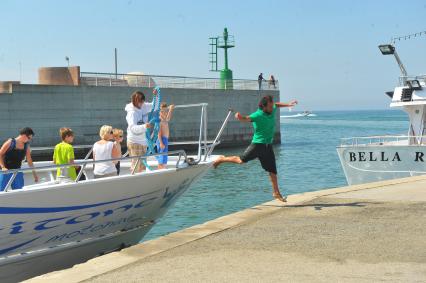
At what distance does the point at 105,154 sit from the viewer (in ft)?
29.2

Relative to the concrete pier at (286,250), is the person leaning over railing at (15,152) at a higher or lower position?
higher

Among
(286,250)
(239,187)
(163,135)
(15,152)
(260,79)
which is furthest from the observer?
(260,79)

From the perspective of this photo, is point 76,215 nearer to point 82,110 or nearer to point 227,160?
point 227,160

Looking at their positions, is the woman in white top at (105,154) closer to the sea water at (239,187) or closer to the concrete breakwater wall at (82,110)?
the sea water at (239,187)

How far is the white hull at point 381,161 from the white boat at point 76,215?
28.9 ft

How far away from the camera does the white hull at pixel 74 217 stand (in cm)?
764

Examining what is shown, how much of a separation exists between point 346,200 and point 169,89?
30.5 meters

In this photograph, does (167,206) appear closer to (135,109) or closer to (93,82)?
(135,109)

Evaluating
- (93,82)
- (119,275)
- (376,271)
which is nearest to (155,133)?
(119,275)

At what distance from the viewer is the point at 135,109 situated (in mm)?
9312

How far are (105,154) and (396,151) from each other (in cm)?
1066

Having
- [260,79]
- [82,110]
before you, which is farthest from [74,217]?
[260,79]

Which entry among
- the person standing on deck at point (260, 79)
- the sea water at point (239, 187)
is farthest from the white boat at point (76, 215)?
the person standing on deck at point (260, 79)

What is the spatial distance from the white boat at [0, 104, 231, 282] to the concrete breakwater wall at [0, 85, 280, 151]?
22.4m
